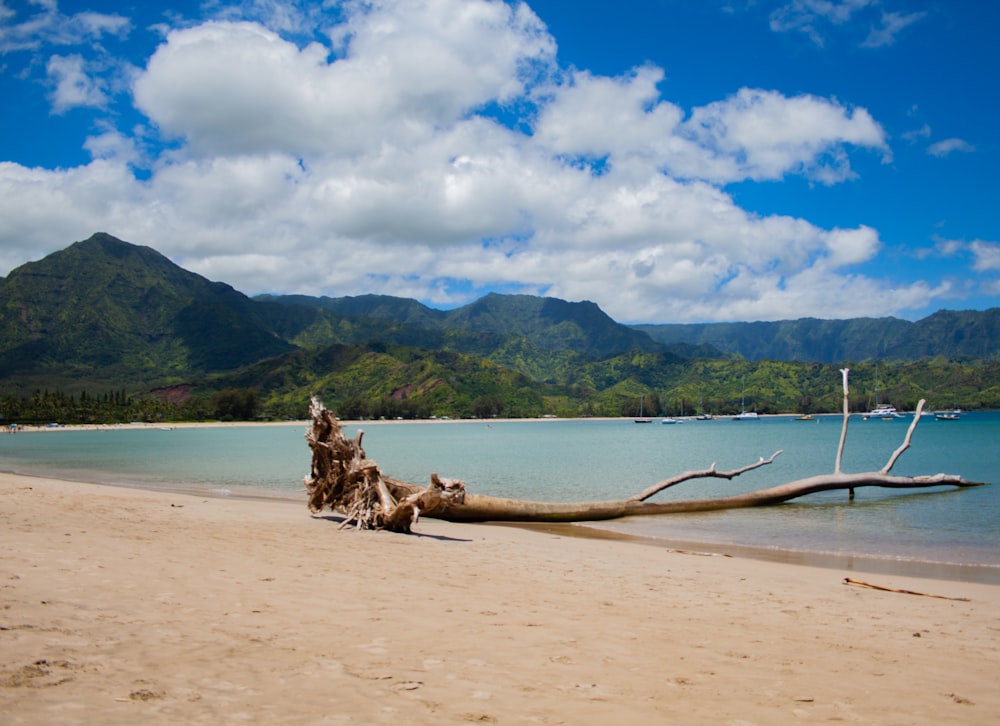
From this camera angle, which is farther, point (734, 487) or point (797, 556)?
point (734, 487)

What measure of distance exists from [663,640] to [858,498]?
84.1 feet

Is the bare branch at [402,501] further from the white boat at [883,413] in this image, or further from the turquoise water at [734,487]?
the white boat at [883,413]

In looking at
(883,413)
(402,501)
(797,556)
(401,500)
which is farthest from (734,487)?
(883,413)

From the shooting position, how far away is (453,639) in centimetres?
706

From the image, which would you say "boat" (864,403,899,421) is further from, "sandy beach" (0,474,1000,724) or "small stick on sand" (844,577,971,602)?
"sandy beach" (0,474,1000,724)

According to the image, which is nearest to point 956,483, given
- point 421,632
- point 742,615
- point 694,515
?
point 694,515

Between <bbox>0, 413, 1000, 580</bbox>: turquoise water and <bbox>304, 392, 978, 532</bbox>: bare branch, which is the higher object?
<bbox>304, 392, 978, 532</bbox>: bare branch

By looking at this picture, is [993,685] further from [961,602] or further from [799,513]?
[799,513]

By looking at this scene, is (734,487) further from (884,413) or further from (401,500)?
(884,413)

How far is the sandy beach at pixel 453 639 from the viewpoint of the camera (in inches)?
199

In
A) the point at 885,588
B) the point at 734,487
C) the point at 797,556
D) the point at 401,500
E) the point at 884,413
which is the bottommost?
the point at 734,487

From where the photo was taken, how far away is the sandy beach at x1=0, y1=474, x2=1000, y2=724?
16.6ft

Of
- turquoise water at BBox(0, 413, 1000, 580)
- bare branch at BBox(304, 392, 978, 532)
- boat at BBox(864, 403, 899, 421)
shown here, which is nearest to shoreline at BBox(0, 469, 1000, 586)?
turquoise water at BBox(0, 413, 1000, 580)

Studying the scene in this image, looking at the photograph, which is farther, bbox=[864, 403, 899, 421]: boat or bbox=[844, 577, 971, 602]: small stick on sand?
bbox=[864, 403, 899, 421]: boat
